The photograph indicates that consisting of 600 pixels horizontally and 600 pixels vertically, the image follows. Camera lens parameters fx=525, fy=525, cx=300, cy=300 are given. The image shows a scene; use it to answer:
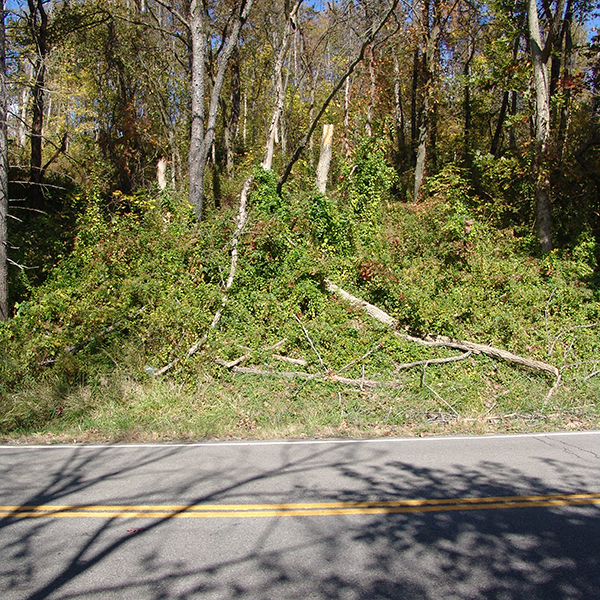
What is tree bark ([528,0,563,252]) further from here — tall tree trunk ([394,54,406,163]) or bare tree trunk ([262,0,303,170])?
tall tree trunk ([394,54,406,163])

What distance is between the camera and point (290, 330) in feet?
40.3

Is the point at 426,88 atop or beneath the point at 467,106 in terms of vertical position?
beneath

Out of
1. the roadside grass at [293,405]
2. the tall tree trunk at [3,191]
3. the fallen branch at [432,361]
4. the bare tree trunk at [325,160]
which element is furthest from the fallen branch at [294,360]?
the bare tree trunk at [325,160]

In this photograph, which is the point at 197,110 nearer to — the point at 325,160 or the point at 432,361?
the point at 325,160

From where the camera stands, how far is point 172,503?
5949 mm

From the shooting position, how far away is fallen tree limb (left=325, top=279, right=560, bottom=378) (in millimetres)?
11484

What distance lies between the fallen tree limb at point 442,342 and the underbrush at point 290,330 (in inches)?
7.0

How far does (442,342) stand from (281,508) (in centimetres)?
759

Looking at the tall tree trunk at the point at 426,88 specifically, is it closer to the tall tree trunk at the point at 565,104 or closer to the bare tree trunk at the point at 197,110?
the tall tree trunk at the point at 565,104

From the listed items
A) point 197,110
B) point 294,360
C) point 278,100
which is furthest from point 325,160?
point 294,360

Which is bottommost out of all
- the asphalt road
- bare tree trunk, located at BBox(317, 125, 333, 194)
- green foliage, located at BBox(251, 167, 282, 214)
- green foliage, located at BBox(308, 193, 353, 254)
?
the asphalt road

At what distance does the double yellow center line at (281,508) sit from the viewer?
5648 millimetres

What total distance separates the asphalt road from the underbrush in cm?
181

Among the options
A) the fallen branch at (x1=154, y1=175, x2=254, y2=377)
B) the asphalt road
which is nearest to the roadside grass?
the fallen branch at (x1=154, y1=175, x2=254, y2=377)
